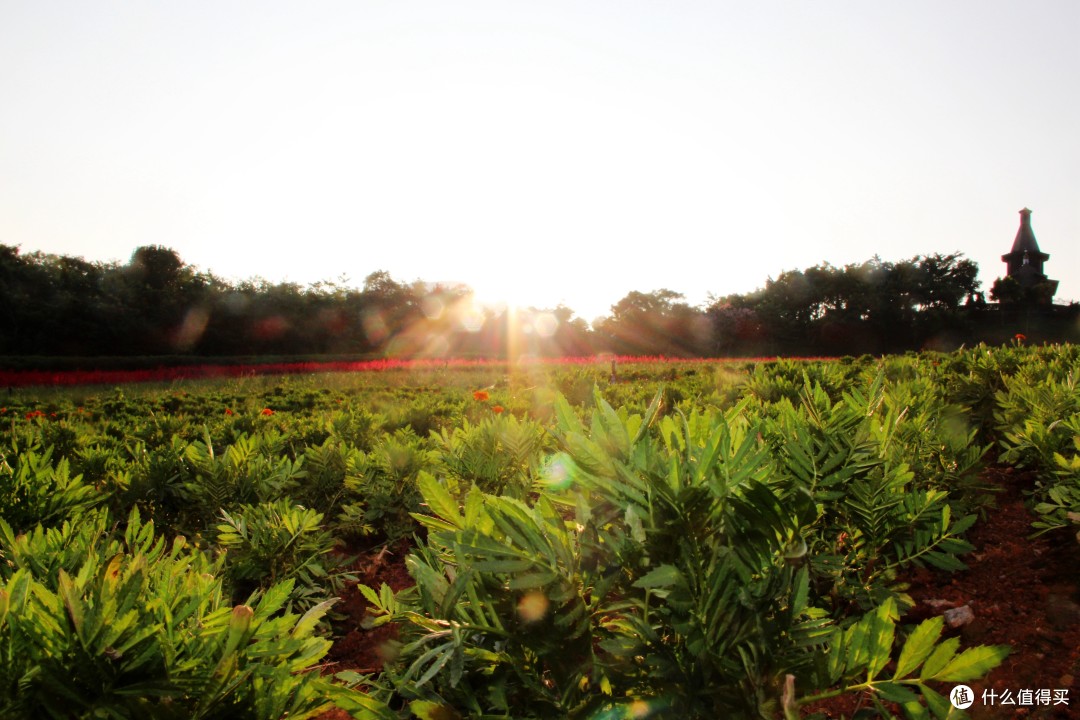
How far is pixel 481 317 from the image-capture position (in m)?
43.2

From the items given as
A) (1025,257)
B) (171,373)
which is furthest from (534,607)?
(1025,257)

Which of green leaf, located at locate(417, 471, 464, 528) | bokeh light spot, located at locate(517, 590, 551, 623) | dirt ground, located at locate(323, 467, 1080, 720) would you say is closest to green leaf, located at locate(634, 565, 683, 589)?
bokeh light spot, located at locate(517, 590, 551, 623)

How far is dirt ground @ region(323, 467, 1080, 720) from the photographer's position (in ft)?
5.17

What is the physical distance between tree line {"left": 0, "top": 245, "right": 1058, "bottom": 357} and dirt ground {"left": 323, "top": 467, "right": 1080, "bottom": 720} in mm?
30742

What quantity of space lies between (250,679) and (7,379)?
57.0ft

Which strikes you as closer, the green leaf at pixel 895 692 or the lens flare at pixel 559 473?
the green leaf at pixel 895 692

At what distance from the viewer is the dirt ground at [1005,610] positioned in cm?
158

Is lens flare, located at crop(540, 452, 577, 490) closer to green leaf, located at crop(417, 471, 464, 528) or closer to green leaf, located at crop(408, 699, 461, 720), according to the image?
green leaf, located at crop(417, 471, 464, 528)

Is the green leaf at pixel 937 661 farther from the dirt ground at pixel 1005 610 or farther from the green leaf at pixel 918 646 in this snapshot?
the dirt ground at pixel 1005 610

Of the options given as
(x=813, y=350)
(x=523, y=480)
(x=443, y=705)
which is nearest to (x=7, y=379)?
(x=523, y=480)

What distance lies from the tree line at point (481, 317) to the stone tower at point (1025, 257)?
43.3 ft

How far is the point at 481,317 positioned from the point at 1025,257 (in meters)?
47.0

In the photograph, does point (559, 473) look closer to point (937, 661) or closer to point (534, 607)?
point (534, 607)

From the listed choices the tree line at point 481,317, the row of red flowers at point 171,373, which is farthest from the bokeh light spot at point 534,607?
the tree line at point 481,317
